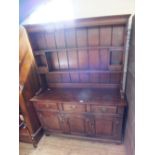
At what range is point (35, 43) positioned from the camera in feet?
6.50

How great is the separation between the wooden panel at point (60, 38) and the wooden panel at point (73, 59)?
156 millimetres

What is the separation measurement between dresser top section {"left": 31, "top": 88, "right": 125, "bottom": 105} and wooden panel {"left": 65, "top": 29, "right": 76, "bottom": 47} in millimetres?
711

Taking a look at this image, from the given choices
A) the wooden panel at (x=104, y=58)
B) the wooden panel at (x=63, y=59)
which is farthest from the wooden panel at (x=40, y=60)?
the wooden panel at (x=104, y=58)

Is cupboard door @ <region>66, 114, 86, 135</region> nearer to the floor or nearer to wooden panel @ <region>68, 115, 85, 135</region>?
wooden panel @ <region>68, 115, 85, 135</region>

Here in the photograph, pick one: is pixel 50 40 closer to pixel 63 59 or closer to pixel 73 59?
pixel 63 59

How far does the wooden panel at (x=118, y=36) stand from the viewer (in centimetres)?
166

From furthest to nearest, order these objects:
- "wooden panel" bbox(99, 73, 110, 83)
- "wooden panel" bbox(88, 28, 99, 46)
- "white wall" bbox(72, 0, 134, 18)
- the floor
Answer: "wooden panel" bbox(99, 73, 110, 83), the floor, "wooden panel" bbox(88, 28, 99, 46), "white wall" bbox(72, 0, 134, 18)

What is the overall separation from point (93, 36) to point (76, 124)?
1.29 meters

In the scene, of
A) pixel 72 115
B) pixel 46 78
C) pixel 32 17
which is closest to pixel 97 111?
pixel 72 115

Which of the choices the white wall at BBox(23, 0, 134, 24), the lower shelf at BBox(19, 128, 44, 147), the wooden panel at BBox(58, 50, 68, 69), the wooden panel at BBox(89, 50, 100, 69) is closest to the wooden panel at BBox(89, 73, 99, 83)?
the wooden panel at BBox(89, 50, 100, 69)

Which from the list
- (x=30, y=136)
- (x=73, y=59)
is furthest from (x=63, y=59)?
(x=30, y=136)

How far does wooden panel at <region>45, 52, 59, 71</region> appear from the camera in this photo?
6.57ft

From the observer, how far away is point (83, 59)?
6.39ft

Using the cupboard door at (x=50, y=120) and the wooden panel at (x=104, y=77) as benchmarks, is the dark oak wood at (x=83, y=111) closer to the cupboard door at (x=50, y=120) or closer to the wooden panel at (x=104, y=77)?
the cupboard door at (x=50, y=120)
